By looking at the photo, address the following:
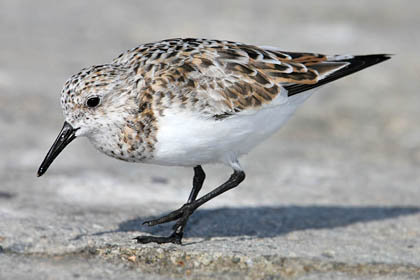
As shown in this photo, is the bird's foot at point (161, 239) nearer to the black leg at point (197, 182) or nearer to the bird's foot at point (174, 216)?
the bird's foot at point (174, 216)

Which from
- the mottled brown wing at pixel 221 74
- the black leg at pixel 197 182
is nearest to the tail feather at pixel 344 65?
the mottled brown wing at pixel 221 74

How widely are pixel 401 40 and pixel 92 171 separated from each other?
18.6 feet

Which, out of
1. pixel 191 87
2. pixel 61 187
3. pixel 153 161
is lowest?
pixel 61 187

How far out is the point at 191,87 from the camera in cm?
486

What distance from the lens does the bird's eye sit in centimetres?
476

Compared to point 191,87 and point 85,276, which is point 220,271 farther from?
point 191,87

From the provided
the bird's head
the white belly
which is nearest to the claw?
the white belly

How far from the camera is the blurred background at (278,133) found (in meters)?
6.81

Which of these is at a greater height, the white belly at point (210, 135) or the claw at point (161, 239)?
the white belly at point (210, 135)

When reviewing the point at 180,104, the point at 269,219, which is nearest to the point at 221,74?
the point at 180,104

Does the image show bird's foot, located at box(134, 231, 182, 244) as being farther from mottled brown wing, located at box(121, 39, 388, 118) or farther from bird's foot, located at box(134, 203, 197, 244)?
mottled brown wing, located at box(121, 39, 388, 118)

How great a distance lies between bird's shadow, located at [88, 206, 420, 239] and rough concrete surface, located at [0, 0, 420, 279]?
0.02 meters

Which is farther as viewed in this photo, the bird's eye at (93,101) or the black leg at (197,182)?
the black leg at (197,182)

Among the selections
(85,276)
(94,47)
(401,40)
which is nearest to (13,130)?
(94,47)
